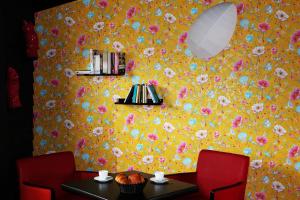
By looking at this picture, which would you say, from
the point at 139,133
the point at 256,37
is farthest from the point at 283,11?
the point at 139,133

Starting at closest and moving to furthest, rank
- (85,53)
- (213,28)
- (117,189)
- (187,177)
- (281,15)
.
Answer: (117,189)
(213,28)
(187,177)
(281,15)
(85,53)

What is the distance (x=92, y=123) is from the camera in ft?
16.1

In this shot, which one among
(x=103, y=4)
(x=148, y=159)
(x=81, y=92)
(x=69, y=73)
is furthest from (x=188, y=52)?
(x=69, y=73)

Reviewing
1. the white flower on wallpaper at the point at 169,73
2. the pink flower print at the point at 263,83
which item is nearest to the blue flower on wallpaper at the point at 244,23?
the pink flower print at the point at 263,83

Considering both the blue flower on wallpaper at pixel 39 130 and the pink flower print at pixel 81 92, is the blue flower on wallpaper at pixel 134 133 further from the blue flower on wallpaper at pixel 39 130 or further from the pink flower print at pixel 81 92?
the blue flower on wallpaper at pixel 39 130

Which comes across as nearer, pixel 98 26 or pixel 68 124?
pixel 98 26

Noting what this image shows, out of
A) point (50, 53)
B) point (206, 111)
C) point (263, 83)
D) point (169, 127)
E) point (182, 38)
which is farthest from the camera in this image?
point (50, 53)

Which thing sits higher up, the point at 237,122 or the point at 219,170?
the point at 237,122

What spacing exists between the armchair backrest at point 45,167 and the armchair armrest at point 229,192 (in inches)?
59.0

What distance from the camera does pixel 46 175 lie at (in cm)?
361

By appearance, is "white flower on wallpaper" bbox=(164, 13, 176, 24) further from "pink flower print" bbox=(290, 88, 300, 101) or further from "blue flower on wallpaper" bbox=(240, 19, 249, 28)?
"pink flower print" bbox=(290, 88, 300, 101)

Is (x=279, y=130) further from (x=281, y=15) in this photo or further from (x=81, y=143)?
(x=81, y=143)

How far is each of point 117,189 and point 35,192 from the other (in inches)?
30.6

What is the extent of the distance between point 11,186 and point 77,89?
4.72 feet
